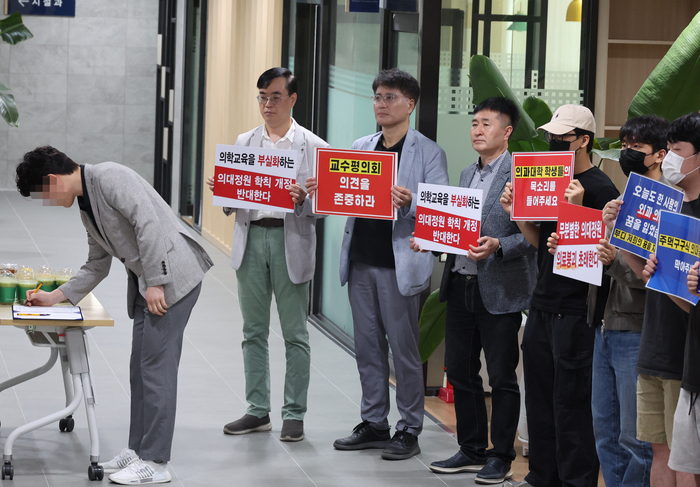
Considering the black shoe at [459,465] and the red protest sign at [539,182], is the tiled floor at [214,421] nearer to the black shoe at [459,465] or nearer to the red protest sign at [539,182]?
the black shoe at [459,465]

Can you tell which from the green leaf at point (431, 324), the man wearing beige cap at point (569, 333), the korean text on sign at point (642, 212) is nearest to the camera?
the korean text on sign at point (642, 212)

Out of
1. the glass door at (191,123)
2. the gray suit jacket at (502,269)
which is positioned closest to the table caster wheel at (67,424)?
the gray suit jacket at (502,269)

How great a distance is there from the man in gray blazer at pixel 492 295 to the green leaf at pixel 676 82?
0.59 metres

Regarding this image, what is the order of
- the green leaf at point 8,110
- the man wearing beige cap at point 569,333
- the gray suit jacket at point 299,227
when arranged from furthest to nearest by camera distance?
the green leaf at point 8,110 < the gray suit jacket at point 299,227 < the man wearing beige cap at point 569,333

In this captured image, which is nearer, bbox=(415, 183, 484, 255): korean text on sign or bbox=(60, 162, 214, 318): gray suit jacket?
bbox=(60, 162, 214, 318): gray suit jacket

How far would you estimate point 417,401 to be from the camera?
4270 millimetres

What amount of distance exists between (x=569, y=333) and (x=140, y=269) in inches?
65.3

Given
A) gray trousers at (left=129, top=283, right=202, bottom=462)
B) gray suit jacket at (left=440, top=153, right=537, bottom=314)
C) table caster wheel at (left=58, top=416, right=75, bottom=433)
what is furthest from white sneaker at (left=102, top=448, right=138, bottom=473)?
gray suit jacket at (left=440, top=153, right=537, bottom=314)

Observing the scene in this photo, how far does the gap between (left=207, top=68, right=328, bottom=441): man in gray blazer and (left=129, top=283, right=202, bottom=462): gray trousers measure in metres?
0.70

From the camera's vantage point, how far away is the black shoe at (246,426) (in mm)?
4484

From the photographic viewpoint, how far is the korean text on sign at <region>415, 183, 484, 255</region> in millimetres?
3758

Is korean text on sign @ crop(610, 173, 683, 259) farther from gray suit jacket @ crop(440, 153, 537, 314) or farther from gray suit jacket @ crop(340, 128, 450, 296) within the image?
gray suit jacket @ crop(340, 128, 450, 296)

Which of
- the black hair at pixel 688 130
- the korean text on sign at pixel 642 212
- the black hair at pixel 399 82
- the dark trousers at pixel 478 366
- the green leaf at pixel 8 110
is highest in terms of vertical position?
the green leaf at pixel 8 110

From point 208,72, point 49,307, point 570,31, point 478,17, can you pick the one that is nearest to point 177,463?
point 49,307
